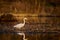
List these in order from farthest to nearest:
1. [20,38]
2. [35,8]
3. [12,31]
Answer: [35,8] → [12,31] → [20,38]

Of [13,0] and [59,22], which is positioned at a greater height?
[13,0]

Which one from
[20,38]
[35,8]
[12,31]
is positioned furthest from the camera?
[35,8]

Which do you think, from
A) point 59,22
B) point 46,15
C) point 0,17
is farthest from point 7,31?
point 59,22

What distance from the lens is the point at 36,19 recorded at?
249 centimetres

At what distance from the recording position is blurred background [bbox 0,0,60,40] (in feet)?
7.86

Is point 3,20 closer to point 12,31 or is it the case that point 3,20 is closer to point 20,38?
point 12,31

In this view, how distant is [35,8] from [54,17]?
1.09 ft

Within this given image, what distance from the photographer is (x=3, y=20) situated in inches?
96.4

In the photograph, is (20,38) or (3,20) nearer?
(20,38)

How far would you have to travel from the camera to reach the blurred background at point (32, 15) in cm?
239

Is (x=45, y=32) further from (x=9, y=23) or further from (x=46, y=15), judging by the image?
(x=9, y=23)

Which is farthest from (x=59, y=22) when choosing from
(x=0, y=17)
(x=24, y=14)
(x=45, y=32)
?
(x=0, y=17)

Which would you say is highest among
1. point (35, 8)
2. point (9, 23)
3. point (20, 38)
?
point (35, 8)

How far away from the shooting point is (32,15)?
8.16ft
